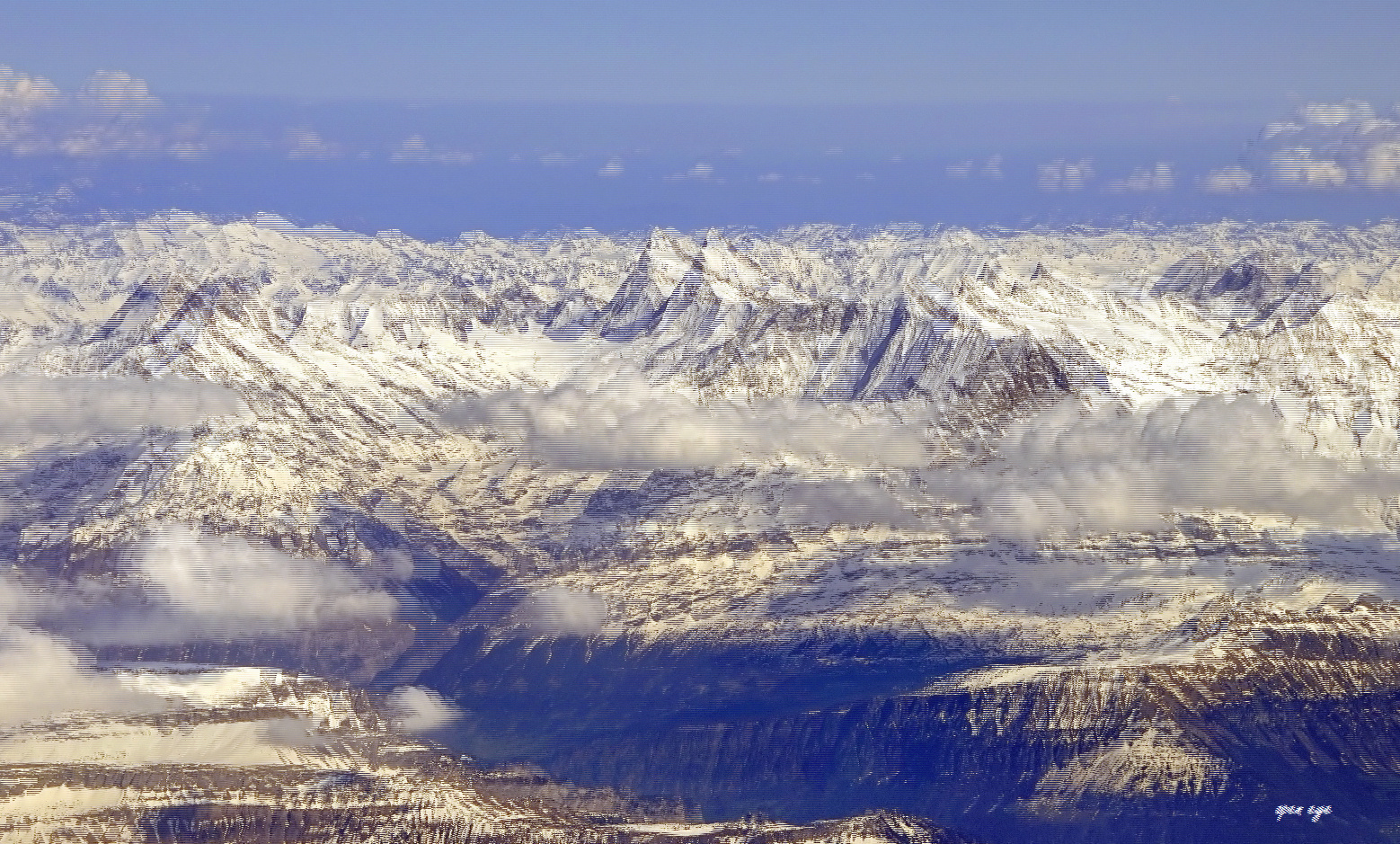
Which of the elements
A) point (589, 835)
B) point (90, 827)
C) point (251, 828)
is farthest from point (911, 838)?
point (90, 827)

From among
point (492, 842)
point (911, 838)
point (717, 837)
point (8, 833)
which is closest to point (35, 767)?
point (8, 833)

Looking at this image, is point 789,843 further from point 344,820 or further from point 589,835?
point 344,820

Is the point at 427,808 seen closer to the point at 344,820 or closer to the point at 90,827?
the point at 344,820

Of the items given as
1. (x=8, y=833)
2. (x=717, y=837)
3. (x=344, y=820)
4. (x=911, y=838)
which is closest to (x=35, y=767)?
(x=8, y=833)

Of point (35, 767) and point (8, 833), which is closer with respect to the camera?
point (8, 833)

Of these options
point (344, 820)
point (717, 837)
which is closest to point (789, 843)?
point (717, 837)

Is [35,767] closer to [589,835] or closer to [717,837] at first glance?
[589,835]

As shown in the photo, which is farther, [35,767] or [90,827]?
[35,767]
